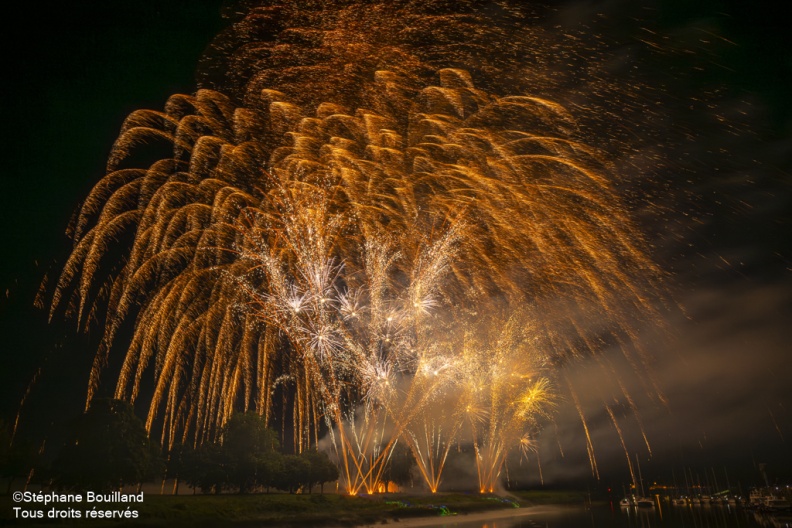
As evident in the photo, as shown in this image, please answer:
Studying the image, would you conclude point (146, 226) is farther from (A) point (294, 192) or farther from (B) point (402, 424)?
(B) point (402, 424)

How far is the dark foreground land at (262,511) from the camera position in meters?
26.7

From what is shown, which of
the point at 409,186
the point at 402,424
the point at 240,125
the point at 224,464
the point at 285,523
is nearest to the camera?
the point at 240,125

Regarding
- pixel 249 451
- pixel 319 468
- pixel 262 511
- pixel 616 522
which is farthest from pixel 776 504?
pixel 262 511

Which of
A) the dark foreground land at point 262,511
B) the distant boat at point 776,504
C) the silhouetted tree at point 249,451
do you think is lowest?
the distant boat at point 776,504

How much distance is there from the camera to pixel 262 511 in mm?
34625

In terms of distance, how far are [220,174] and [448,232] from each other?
13158mm

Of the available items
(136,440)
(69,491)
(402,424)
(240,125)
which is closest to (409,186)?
(240,125)

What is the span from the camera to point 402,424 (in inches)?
1594

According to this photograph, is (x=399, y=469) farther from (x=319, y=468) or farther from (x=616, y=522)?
(x=616, y=522)

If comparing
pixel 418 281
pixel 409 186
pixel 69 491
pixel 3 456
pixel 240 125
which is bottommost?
pixel 69 491

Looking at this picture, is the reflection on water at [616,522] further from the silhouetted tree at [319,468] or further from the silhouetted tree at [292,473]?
the silhouetted tree at [292,473]

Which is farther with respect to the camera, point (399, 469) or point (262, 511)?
point (399, 469)

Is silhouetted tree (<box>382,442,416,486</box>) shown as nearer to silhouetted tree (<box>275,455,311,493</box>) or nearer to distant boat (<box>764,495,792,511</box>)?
silhouetted tree (<box>275,455,311,493</box>)

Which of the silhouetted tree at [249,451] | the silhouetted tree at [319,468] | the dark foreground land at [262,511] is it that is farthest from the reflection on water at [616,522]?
the silhouetted tree at [249,451]
